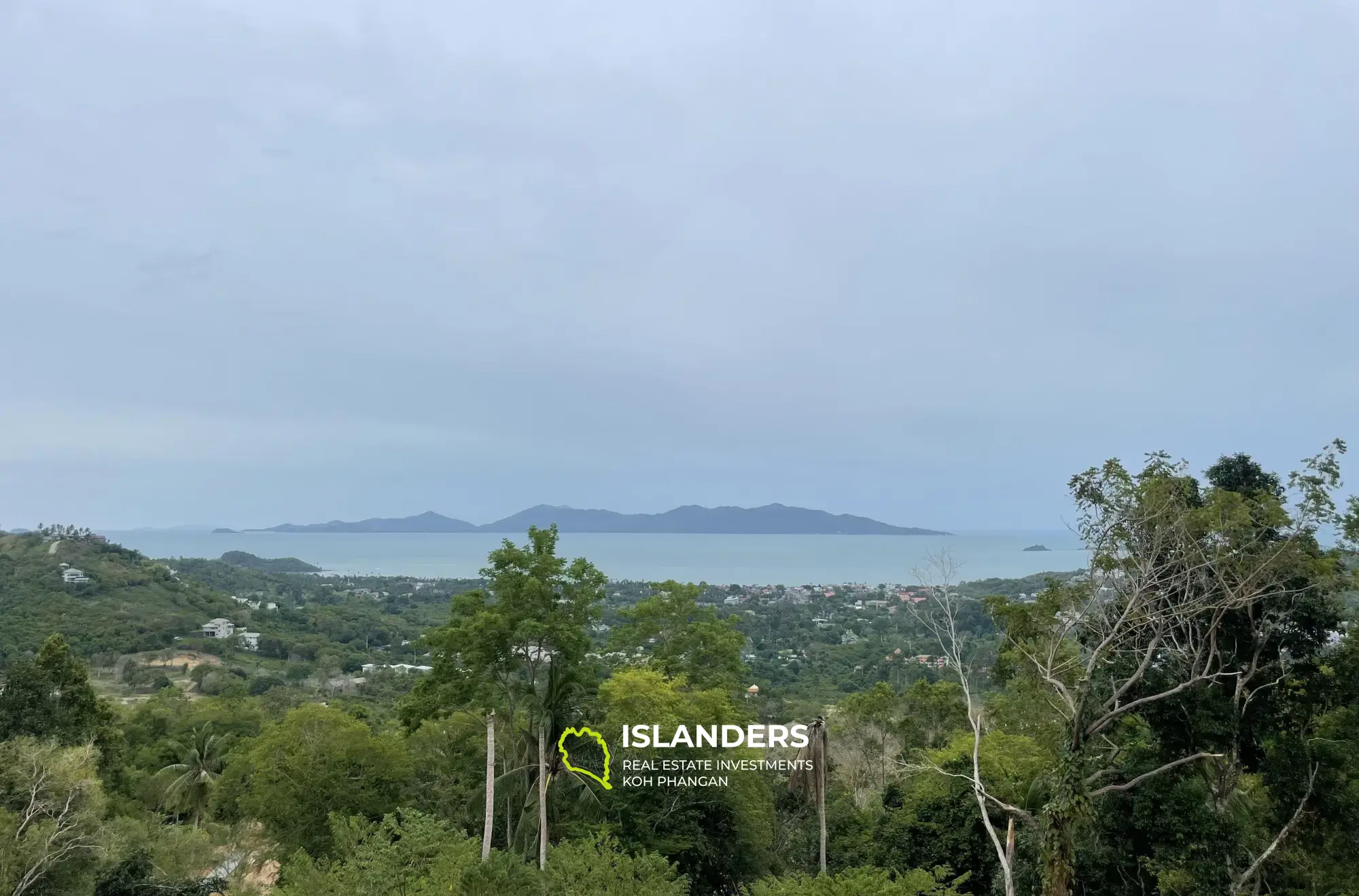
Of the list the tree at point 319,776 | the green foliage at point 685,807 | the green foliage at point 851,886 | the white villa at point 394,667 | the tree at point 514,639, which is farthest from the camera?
the white villa at point 394,667

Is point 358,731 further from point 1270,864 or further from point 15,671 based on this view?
point 1270,864

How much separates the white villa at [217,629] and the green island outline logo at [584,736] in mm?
63033

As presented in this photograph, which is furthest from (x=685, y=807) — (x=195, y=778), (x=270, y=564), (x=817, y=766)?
(x=270, y=564)

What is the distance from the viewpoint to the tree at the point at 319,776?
17297mm

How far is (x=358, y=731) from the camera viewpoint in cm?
1841

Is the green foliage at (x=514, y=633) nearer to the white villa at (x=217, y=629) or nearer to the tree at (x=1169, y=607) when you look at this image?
the tree at (x=1169, y=607)

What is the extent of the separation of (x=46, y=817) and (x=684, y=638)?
46.6 ft

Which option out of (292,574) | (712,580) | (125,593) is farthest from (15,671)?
(292,574)

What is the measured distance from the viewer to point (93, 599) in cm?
6306

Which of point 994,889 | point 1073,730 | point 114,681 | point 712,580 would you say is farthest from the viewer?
point 712,580

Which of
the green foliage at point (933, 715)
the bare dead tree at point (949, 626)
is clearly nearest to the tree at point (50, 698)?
the bare dead tree at point (949, 626)

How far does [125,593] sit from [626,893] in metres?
75.2

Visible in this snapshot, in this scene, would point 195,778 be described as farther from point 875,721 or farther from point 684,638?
point 875,721

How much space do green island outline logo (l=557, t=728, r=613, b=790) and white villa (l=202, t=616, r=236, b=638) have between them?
2482 inches
